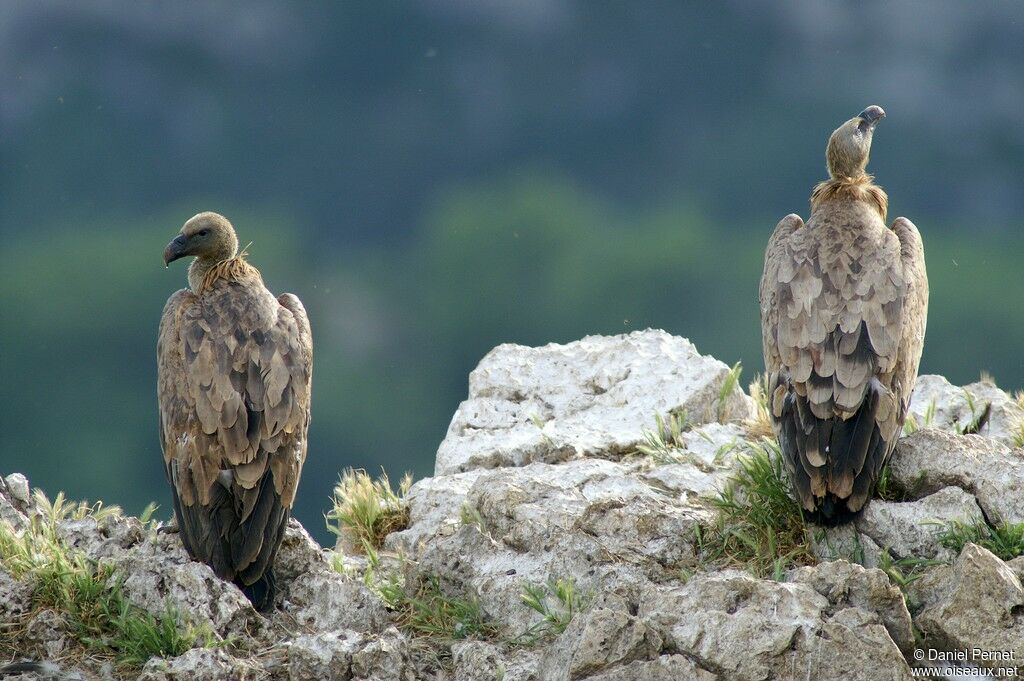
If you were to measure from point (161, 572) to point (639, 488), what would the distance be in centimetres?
275

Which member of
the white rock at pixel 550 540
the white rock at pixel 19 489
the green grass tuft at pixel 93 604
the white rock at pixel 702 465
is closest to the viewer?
the green grass tuft at pixel 93 604

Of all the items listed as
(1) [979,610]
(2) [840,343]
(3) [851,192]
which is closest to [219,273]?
(2) [840,343]

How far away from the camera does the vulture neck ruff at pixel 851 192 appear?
9133 millimetres

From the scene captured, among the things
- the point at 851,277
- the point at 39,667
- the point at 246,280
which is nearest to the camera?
the point at 39,667

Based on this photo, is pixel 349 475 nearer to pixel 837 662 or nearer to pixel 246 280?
pixel 246 280

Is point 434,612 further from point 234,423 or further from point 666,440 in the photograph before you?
point 666,440

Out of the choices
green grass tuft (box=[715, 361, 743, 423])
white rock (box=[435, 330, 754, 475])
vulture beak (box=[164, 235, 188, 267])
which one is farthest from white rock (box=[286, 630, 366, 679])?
green grass tuft (box=[715, 361, 743, 423])

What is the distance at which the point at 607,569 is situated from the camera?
7730 millimetres

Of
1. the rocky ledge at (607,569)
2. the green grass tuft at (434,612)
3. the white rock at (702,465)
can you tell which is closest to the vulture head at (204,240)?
the rocky ledge at (607,569)

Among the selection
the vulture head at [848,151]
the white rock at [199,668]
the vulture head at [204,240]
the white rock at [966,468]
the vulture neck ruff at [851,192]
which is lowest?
the white rock at [199,668]

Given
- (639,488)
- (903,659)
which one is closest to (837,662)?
(903,659)

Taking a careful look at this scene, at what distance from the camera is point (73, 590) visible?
7.77 meters

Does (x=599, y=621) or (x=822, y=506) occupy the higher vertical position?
(x=822, y=506)

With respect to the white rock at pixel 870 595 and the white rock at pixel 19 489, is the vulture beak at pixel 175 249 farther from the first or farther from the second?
the white rock at pixel 870 595
